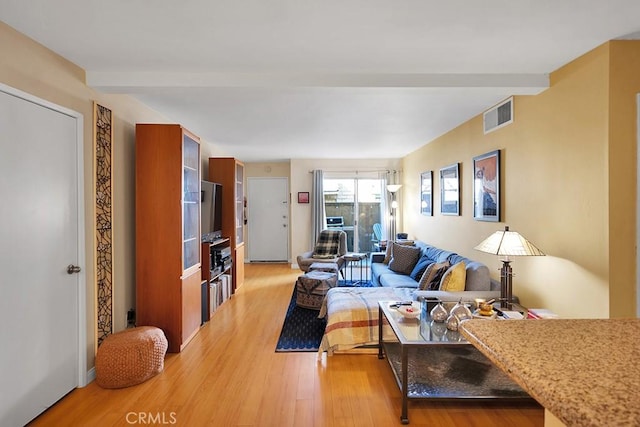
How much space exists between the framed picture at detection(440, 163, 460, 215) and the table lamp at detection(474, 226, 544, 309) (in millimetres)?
1659

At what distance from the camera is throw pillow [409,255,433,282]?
4172mm

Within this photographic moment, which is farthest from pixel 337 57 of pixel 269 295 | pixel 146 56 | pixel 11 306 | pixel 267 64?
pixel 269 295

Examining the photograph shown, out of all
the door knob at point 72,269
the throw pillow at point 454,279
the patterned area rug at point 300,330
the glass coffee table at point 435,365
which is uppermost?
the door knob at point 72,269

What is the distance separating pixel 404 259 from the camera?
4.63 metres

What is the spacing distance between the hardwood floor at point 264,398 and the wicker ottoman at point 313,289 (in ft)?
3.79

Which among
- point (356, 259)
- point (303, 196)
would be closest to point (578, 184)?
point (356, 259)

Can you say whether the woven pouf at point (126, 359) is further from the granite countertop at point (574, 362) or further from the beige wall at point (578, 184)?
the beige wall at point (578, 184)

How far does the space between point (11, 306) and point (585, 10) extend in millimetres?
3603

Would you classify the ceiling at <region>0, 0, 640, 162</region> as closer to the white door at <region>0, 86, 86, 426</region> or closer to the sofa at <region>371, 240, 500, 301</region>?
the white door at <region>0, 86, 86, 426</region>

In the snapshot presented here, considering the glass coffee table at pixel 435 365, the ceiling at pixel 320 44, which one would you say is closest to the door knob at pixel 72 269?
the ceiling at pixel 320 44

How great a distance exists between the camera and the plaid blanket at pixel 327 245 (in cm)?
601

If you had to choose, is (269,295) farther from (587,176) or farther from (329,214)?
(587,176)

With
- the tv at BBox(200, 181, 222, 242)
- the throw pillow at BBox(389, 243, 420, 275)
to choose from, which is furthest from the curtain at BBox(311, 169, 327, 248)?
the tv at BBox(200, 181, 222, 242)

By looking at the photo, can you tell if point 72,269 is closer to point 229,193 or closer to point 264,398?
point 264,398
